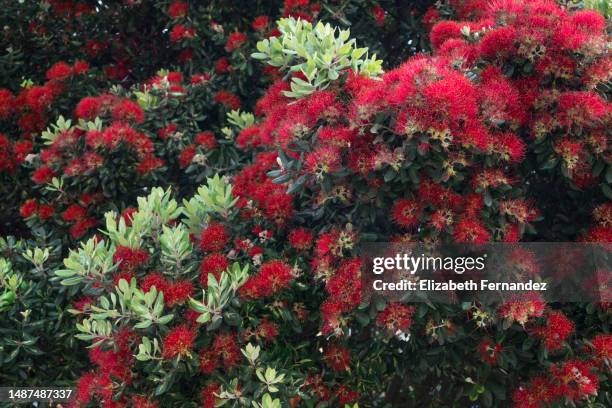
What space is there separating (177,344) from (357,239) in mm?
837

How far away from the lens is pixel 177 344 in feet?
9.32

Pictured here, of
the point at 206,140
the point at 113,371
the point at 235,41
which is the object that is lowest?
the point at 113,371

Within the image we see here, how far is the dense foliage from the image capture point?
282 centimetres

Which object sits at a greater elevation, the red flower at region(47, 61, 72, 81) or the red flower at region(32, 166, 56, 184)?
the red flower at region(47, 61, 72, 81)

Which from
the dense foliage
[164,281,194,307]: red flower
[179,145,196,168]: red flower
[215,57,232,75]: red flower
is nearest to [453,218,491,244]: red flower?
the dense foliage

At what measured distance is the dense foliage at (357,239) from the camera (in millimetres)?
2816

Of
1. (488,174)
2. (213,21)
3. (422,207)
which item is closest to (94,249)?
(422,207)

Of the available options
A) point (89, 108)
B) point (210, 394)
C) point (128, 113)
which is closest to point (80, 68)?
point (89, 108)

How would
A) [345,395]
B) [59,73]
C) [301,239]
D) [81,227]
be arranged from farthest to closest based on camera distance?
[59,73] < [81,227] < [345,395] < [301,239]

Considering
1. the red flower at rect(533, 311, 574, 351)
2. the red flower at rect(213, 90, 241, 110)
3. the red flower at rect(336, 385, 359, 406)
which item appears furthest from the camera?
the red flower at rect(213, 90, 241, 110)

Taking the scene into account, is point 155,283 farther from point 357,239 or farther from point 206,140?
point 206,140

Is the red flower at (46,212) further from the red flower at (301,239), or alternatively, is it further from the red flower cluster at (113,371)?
the red flower at (301,239)

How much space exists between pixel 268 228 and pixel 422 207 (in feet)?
2.77

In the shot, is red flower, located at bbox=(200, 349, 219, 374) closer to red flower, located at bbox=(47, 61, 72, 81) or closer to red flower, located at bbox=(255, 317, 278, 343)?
red flower, located at bbox=(255, 317, 278, 343)
